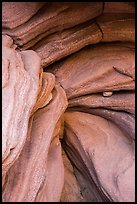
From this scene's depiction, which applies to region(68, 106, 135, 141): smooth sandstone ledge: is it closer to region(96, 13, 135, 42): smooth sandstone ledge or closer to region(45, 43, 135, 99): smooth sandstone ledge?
region(45, 43, 135, 99): smooth sandstone ledge

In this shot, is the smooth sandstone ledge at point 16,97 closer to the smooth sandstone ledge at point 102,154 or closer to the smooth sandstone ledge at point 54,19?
the smooth sandstone ledge at point 54,19

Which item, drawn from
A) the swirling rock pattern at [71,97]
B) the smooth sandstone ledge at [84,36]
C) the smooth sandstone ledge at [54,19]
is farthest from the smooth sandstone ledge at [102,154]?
the smooth sandstone ledge at [54,19]

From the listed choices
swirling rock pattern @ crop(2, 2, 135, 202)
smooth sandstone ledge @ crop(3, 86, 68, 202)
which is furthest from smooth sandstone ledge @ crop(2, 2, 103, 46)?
smooth sandstone ledge @ crop(3, 86, 68, 202)

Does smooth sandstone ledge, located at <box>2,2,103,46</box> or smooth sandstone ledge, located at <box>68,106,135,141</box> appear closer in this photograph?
smooth sandstone ledge, located at <box>2,2,103,46</box>

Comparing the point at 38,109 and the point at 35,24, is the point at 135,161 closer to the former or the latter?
the point at 38,109

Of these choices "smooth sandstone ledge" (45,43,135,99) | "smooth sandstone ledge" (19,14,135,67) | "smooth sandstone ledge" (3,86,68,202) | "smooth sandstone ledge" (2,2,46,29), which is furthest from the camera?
"smooth sandstone ledge" (45,43,135,99)

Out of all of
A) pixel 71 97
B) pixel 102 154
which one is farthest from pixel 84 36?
pixel 102 154

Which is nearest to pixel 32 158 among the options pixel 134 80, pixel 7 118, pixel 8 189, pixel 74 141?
pixel 8 189
